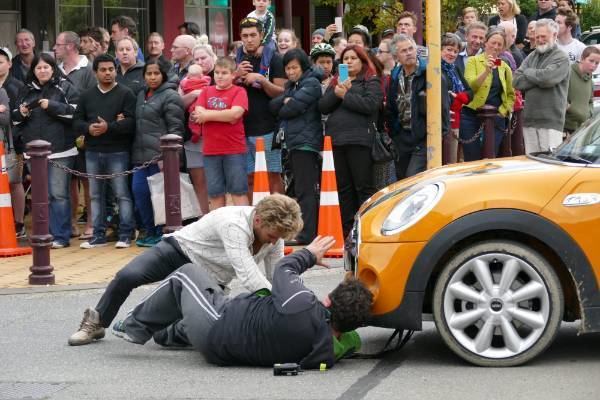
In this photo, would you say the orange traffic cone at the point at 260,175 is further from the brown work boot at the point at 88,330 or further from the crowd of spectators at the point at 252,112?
the brown work boot at the point at 88,330

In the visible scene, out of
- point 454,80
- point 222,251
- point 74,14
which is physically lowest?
point 222,251

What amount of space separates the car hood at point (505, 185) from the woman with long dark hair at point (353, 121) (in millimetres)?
4328

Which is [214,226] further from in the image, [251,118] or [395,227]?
[251,118]

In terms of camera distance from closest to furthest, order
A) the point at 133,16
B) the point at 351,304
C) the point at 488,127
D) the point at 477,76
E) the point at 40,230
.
A: the point at 351,304
the point at 40,230
the point at 488,127
the point at 477,76
the point at 133,16

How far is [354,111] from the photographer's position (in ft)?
39.3

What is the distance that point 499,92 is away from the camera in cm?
1405

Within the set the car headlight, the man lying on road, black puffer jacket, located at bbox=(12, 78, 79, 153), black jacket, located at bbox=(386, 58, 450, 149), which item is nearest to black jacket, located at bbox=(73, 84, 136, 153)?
black puffer jacket, located at bbox=(12, 78, 79, 153)

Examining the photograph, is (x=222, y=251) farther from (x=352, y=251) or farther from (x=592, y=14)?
(x=592, y=14)

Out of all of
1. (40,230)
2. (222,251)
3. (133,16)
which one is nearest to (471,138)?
(40,230)

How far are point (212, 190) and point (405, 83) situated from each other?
2174 mm

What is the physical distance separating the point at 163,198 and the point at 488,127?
3.63 meters

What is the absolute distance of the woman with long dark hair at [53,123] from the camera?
12.9 m

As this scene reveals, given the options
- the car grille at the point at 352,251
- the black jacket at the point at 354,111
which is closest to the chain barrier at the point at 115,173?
the black jacket at the point at 354,111

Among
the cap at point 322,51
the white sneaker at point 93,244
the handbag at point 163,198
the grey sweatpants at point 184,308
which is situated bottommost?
the white sneaker at point 93,244
